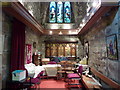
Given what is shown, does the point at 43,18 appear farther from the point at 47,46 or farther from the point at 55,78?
the point at 55,78

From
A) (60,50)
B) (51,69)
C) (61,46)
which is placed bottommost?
(51,69)

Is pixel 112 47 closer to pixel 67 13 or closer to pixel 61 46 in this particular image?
pixel 61 46

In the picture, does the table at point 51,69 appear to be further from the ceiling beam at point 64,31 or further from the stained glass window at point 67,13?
the stained glass window at point 67,13

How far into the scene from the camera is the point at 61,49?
25.4 feet

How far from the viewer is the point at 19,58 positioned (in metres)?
3.18

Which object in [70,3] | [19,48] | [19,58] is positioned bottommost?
[19,58]

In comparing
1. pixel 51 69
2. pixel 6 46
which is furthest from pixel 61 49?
pixel 6 46

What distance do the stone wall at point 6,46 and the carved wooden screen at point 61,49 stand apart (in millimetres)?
4811

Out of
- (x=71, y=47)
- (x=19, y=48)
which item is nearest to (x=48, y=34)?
(x=71, y=47)

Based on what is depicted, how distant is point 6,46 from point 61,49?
206 inches

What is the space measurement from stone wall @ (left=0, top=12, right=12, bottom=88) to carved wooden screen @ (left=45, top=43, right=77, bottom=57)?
4811 millimetres

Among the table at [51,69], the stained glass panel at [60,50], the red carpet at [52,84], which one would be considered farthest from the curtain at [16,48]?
the stained glass panel at [60,50]

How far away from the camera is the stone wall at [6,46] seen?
2674 mm

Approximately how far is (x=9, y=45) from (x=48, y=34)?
15.5 feet
